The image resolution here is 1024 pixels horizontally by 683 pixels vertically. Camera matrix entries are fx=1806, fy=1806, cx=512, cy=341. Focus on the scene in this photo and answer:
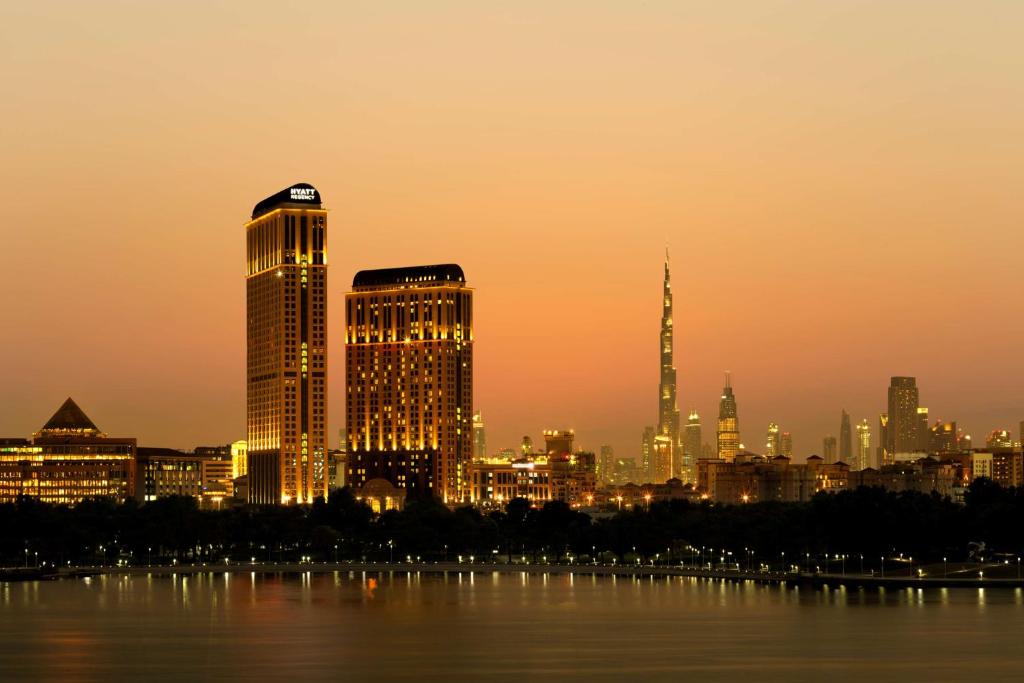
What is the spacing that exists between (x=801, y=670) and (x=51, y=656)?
4560 cm

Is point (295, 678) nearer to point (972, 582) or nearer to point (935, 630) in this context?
point (935, 630)

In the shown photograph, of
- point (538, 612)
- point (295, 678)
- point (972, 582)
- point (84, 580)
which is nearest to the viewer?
point (295, 678)

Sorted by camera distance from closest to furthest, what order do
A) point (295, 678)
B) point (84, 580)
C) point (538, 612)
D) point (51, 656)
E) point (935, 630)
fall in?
point (295, 678)
point (51, 656)
point (935, 630)
point (538, 612)
point (84, 580)

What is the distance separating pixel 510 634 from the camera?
125 metres

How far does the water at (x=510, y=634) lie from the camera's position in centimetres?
10275

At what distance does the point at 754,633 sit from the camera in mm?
124688

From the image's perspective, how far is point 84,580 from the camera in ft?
654

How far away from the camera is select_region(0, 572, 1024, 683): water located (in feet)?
337

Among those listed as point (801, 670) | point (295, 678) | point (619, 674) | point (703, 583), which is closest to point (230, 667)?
point (295, 678)

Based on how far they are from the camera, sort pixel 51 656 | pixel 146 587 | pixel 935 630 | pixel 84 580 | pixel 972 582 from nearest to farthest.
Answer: pixel 51 656 → pixel 935 630 → pixel 972 582 → pixel 146 587 → pixel 84 580

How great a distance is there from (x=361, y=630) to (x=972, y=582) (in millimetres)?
69619

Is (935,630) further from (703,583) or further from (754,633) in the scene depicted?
(703,583)

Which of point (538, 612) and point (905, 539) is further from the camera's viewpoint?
point (905, 539)

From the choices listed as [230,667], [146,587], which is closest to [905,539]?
[146,587]
